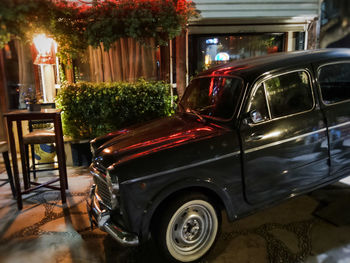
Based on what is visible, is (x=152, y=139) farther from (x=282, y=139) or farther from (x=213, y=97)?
(x=282, y=139)

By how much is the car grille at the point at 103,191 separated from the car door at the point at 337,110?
2.69 metres

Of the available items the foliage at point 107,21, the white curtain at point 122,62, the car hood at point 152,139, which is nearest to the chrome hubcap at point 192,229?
the car hood at point 152,139

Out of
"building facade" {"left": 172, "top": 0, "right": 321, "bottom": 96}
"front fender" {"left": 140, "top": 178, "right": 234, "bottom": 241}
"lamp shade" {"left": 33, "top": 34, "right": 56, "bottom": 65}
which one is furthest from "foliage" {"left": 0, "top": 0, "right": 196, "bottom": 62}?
"front fender" {"left": 140, "top": 178, "right": 234, "bottom": 241}

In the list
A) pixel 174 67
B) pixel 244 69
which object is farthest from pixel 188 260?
pixel 174 67

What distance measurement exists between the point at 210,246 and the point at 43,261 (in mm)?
1833

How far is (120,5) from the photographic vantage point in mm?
5176

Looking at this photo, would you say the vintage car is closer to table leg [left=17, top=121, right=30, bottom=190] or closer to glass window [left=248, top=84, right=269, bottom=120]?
glass window [left=248, top=84, right=269, bottom=120]

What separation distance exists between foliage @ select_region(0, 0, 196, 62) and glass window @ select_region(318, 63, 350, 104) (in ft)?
9.54

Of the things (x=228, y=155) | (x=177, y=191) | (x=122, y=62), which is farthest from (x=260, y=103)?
(x=122, y=62)

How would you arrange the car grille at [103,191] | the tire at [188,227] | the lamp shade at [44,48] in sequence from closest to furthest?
the tire at [188,227], the car grille at [103,191], the lamp shade at [44,48]

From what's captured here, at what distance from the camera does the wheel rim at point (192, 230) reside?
9.37ft

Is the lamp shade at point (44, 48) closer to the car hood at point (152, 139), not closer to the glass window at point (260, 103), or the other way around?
the car hood at point (152, 139)

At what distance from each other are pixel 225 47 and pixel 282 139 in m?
4.70

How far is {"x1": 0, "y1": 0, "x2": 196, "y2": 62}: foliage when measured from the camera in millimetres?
4820
